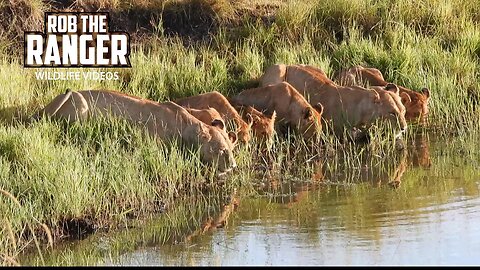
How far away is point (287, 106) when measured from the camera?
14.2m

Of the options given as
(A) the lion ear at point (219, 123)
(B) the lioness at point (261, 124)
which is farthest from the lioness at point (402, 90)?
(A) the lion ear at point (219, 123)

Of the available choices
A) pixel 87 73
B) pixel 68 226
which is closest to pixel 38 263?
pixel 68 226

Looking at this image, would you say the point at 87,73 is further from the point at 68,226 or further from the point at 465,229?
the point at 465,229

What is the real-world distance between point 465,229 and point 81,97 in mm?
5245

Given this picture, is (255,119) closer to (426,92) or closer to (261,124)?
(261,124)

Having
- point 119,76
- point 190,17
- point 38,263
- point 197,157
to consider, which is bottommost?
point 38,263

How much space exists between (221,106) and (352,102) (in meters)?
1.97

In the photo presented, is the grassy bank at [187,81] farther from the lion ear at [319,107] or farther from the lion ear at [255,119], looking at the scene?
the lion ear at [319,107]

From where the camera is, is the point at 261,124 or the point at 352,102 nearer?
the point at 261,124

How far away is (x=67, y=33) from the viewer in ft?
56.9

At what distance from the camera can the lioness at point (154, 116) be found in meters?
12.1

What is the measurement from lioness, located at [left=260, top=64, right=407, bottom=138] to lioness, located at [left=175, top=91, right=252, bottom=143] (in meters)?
1.72

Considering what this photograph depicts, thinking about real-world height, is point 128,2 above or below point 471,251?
above

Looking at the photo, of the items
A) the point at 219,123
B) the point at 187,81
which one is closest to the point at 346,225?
the point at 219,123
